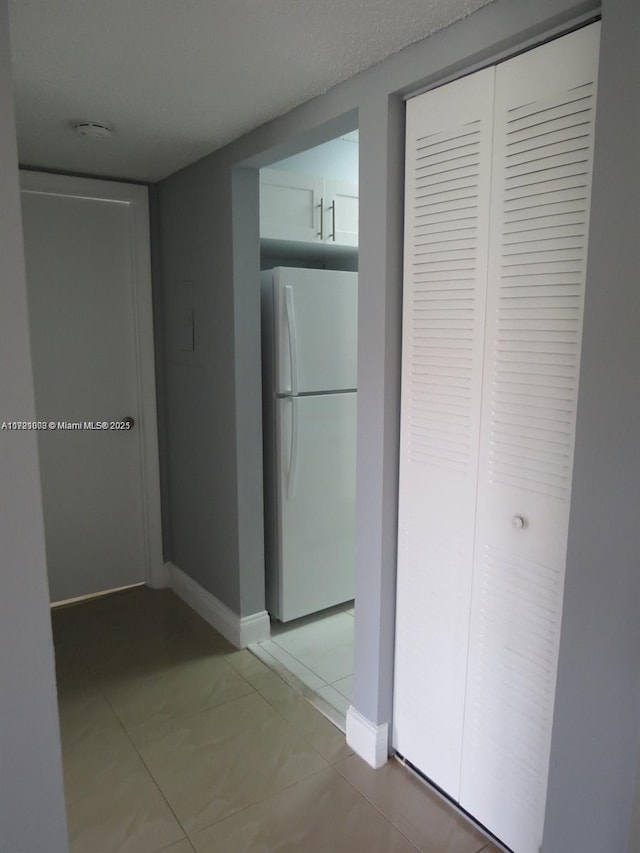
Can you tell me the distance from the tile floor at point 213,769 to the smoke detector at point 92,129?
2.20 meters

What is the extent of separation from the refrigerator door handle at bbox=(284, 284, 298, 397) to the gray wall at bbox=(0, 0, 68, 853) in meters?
1.58

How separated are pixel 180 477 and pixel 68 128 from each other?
172 centimetres

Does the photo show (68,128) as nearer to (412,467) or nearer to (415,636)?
(412,467)

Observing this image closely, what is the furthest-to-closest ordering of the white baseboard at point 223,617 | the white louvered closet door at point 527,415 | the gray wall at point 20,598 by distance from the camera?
the white baseboard at point 223,617 → the white louvered closet door at point 527,415 → the gray wall at point 20,598

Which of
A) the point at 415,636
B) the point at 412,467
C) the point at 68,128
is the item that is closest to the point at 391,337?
the point at 412,467

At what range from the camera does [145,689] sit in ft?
8.39

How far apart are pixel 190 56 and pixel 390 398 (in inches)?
43.9

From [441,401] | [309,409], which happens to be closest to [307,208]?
[309,409]

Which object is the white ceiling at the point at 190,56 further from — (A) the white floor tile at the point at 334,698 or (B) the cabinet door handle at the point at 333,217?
(A) the white floor tile at the point at 334,698

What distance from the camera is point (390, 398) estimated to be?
1.91 m

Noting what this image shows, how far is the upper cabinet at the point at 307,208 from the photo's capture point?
2.79 metres

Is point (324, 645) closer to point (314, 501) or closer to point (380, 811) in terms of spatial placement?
point (314, 501)

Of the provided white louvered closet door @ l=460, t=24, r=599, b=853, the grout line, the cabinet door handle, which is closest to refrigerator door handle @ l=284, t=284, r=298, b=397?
the cabinet door handle

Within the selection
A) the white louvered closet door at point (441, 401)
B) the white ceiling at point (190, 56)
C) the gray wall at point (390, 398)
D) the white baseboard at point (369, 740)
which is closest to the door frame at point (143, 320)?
the gray wall at point (390, 398)
